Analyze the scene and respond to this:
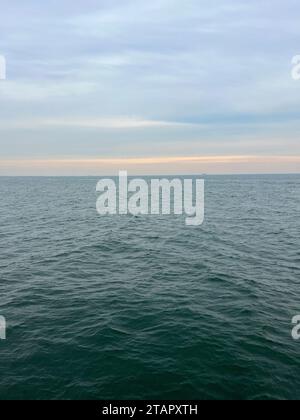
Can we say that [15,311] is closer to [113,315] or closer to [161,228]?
[113,315]

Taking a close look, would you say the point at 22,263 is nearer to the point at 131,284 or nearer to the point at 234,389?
the point at 131,284

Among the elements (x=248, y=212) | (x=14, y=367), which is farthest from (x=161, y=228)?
(x=14, y=367)

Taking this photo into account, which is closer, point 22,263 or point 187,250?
point 22,263

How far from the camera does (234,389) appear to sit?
17703mm

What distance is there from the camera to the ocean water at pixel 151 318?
1833 cm

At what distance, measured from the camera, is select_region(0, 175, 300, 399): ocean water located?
60.1ft

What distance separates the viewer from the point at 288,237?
2034 inches

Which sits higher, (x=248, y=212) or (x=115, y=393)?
(x=248, y=212)

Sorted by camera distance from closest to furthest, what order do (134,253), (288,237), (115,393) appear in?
(115,393)
(134,253)
(288,237)

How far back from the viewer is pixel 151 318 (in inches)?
1003
